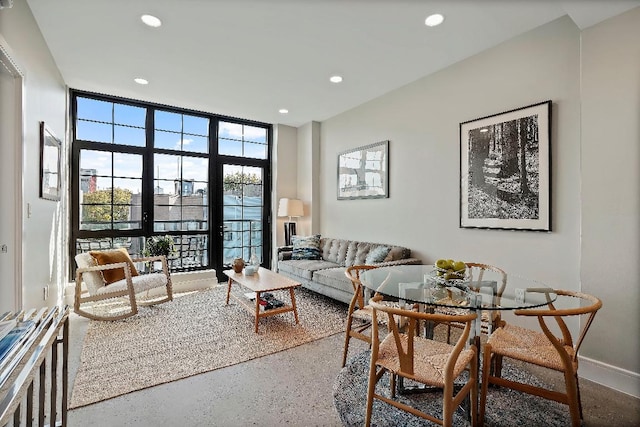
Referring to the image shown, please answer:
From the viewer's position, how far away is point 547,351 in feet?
5.63

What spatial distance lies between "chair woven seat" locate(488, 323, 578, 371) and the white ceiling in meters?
2.19

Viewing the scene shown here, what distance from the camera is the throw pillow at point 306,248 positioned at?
4.79 m

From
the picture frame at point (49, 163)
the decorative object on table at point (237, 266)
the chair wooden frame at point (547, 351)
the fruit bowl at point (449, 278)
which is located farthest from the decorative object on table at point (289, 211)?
the chair wooden frame at point (547, 351)

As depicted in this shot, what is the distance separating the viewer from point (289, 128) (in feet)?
19.1

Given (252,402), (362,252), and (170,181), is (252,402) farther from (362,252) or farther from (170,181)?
(170,181)

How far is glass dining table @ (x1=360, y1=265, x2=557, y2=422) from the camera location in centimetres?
171

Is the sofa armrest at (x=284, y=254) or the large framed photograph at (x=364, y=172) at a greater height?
the large framed photograph at (x=364, y=172)

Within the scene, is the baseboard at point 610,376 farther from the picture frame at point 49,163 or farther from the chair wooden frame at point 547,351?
the picture frame at point 49,163

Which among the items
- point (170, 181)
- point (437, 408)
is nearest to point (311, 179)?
point (170, 181)

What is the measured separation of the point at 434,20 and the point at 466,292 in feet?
7.30

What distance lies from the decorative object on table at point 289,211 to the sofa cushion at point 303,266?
0.79m

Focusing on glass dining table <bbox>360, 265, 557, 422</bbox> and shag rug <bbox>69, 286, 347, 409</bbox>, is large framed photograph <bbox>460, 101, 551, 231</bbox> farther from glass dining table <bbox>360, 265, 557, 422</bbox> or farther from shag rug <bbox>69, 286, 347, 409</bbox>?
shag rug <bbox>69, 286, 347, 409</bbox>

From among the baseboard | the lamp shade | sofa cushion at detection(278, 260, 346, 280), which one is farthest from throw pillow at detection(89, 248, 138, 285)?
the baseboard

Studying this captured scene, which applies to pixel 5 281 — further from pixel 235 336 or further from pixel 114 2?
pixel 114 2
